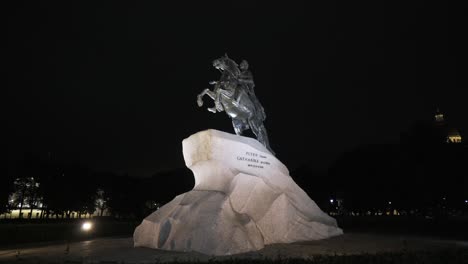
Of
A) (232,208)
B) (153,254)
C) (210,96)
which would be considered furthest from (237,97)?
(153,254)

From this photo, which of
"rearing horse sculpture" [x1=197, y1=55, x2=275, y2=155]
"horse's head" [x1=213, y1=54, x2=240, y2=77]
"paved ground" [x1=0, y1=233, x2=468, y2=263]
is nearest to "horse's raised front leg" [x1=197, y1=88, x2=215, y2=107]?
"rearing horse sculpture" [x1=197, y1=55, x2=275, y2=155]

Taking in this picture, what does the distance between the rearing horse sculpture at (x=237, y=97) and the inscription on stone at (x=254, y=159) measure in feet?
4.74

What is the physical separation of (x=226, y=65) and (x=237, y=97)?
1340 mm

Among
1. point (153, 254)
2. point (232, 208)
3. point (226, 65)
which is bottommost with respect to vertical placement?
point (153, 254)

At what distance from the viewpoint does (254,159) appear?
15148 millimetres

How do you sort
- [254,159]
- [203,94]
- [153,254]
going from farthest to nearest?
1. [203,94]
2. [254,159]
3. [153,254]

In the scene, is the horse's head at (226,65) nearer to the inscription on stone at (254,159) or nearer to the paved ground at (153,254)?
the inscription on stone at (254,159)

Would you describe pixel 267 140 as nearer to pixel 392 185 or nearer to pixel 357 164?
pixel 392 185

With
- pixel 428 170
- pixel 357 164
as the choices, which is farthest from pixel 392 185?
pixel 357 164

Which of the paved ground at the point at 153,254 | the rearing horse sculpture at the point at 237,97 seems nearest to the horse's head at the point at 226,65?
the rearing horse sculpture at the point at 237,97

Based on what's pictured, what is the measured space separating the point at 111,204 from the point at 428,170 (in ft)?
136

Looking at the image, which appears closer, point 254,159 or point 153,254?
point 153,254

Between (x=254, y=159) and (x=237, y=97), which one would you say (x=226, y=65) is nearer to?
(x=237, y=97)

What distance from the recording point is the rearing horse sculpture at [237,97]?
612 inches
